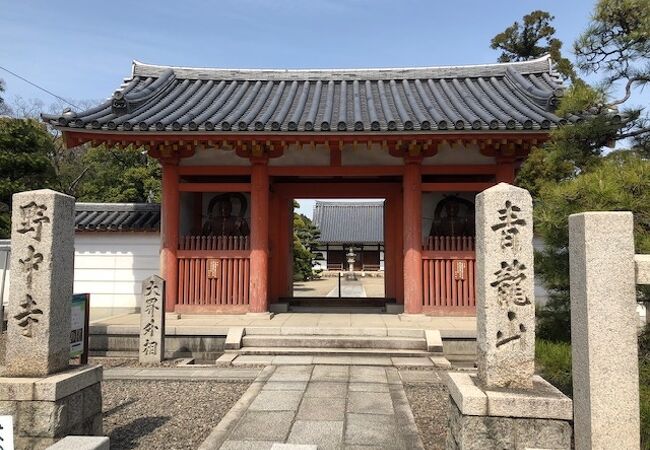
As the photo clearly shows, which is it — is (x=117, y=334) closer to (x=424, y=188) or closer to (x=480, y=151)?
(x=424, y=188)

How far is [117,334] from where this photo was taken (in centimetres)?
777

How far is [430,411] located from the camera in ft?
16.3

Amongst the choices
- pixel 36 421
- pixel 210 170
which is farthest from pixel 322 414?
pixel 210 170

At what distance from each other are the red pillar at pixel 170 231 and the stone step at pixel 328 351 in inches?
95.3

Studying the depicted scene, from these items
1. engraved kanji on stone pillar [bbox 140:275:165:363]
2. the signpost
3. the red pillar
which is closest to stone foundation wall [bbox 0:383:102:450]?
the signpost

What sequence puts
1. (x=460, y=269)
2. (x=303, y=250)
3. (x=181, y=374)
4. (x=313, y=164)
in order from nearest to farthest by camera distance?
(x=181, y=374)
(x=460, y=269)
(x=313, y=164)
(x=303, y=250)

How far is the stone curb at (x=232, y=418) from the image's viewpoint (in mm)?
3926

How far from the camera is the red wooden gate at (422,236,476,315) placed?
8.85 metres

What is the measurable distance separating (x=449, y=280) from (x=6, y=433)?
7633 millimetres

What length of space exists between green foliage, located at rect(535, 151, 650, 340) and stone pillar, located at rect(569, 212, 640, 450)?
1.80 feet

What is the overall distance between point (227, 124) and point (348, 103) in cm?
327

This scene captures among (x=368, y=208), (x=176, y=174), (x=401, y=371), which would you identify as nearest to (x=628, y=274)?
(x=401, y=371)

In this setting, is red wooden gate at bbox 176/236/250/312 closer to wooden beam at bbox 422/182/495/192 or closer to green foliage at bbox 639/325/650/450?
wooden beam at bbox 422/182/495/192

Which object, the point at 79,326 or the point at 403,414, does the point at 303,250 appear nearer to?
the point at 79,326
